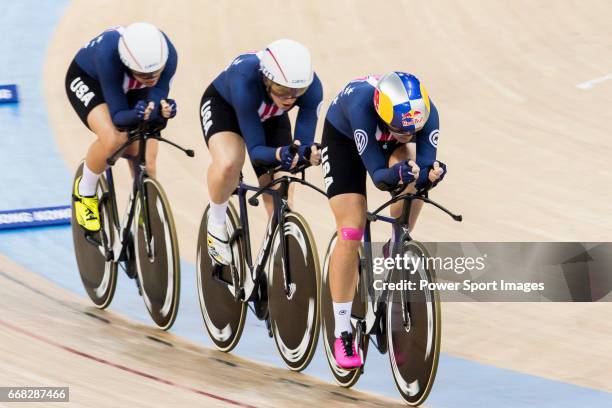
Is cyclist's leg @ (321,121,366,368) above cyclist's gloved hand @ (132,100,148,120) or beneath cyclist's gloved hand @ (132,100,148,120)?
beneath

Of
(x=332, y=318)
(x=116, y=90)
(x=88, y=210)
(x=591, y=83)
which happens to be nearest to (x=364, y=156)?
(x=332, y=318)

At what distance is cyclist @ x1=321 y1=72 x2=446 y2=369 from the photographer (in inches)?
169

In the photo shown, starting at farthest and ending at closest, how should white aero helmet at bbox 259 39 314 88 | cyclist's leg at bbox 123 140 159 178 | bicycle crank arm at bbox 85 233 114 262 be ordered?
bicycle crank arm at bbox 85 233 114 262 → cyclist's leg at bbox 123 140 159 178 → white aero helmet at bbox 259 39 314 88

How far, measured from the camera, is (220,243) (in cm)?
532

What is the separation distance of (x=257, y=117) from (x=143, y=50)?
29.6 inches

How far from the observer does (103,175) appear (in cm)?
590

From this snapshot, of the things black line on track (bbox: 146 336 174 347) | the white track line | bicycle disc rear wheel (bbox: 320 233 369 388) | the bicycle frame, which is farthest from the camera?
the white track line

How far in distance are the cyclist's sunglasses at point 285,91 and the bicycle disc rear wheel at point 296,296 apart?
0.46m

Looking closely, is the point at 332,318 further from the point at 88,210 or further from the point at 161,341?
the point at 88,210

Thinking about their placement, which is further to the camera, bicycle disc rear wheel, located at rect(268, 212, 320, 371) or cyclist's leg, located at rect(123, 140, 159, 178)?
cyclist's leg, located at rect(123, 140, 159, 178)

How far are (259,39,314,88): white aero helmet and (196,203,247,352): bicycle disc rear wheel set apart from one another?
0.81 m

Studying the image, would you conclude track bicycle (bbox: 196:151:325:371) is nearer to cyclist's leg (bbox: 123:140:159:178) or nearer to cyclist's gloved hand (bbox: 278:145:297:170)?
cyclist's gloved hand (bbox: 278:145:297:170)

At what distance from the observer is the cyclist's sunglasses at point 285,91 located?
4.74m

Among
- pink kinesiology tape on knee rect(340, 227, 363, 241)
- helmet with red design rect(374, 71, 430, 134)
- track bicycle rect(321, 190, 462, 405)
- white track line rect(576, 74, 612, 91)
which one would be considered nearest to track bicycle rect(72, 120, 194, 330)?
track bicycle rect(321, 190, 462, 405)
